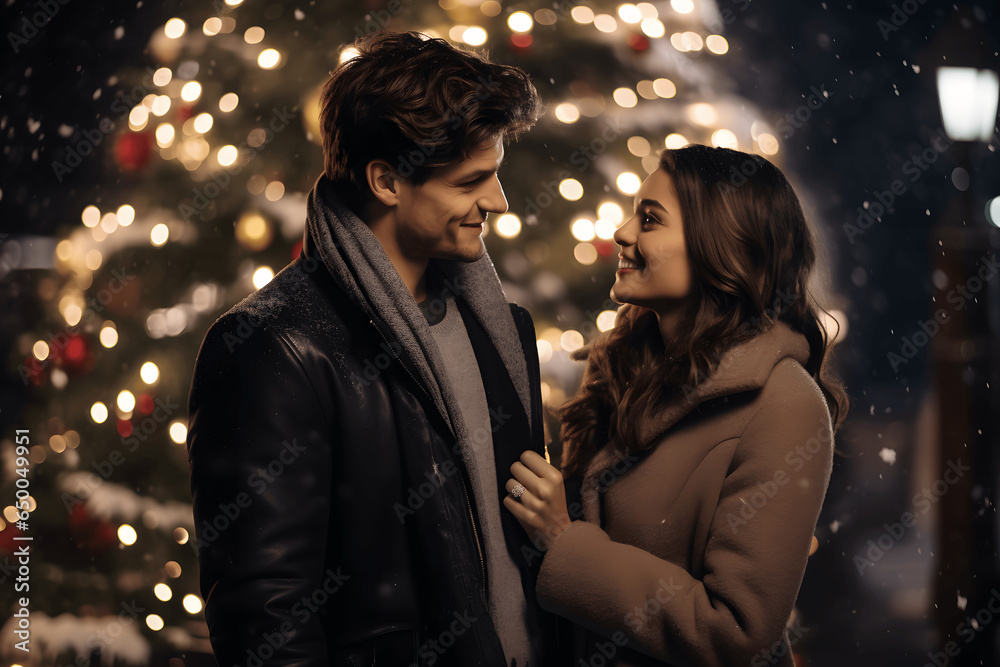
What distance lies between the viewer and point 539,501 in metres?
1.50

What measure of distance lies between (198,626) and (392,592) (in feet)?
2.71

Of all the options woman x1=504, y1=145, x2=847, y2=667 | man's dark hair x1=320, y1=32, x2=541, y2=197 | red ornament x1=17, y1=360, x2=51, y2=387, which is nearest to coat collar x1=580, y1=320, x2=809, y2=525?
A: woman x1=504, y1=145, x2=847, y2=667

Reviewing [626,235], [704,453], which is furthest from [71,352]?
[704,453]

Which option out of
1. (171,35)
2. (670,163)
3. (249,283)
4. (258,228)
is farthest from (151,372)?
(670,163)

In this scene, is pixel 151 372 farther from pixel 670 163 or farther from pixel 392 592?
pixel 670 163

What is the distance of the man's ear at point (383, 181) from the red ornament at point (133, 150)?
0.81m

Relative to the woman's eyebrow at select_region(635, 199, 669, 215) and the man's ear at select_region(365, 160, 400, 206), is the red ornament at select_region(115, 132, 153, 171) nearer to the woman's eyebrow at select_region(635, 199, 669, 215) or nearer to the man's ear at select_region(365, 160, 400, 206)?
the man's ear at select_region(365, 160, 400, 206)

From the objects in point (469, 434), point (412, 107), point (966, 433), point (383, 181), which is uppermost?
point (412, 107)

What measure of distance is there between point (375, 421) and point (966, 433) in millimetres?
2410

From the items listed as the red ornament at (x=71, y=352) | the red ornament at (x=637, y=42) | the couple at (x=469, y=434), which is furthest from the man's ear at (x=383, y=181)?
the red ornament at (x=71, y=352)

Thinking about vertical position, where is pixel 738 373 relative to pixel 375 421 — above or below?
above

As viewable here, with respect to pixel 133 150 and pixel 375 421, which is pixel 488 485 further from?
pixel 133 150

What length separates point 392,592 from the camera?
1360 millimetres

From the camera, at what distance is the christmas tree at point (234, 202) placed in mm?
1809
